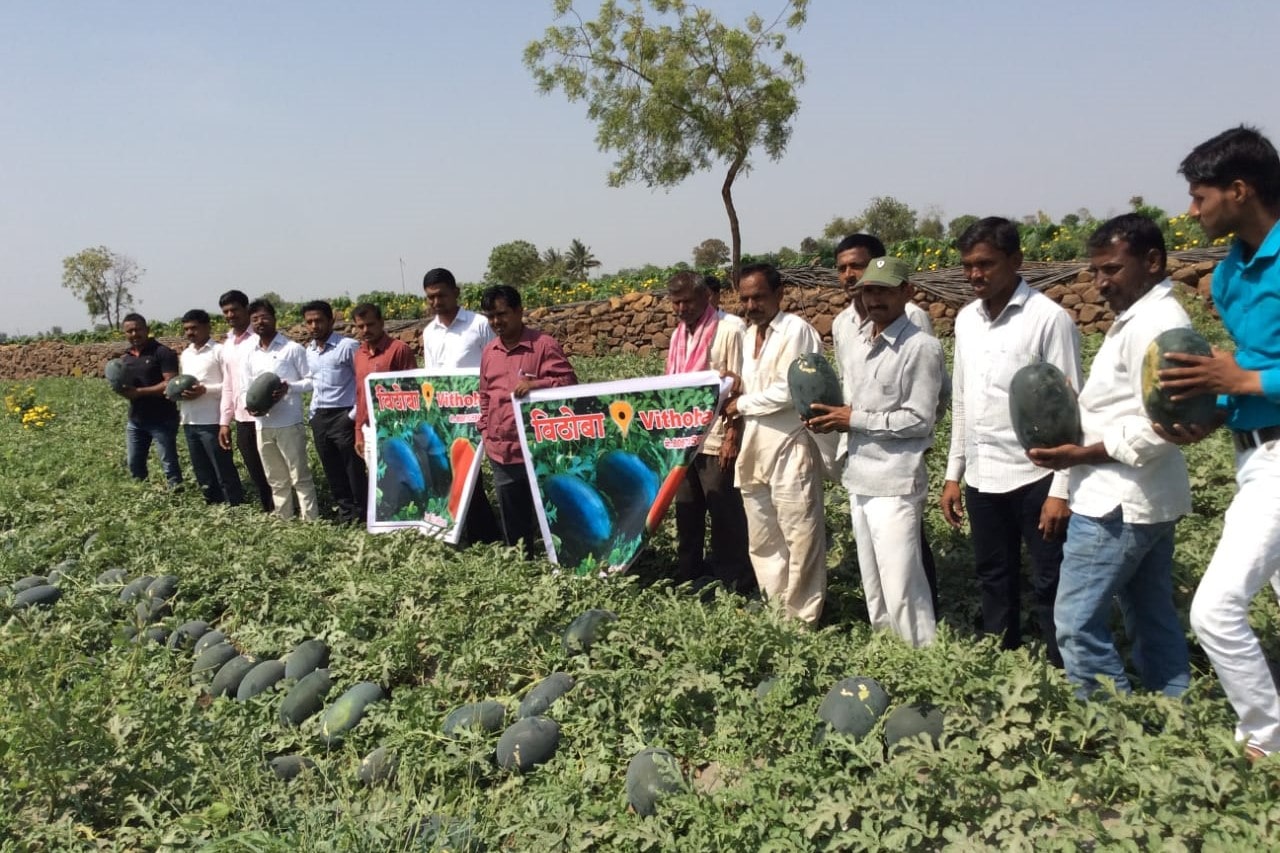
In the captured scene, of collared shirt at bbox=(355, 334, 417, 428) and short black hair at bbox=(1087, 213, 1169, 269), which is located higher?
short black hair at bbox=(1087, 213, 1169, 269)

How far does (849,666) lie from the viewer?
3.28 meters

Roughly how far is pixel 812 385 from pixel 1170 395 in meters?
1.52

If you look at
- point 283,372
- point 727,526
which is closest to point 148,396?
point 283,372

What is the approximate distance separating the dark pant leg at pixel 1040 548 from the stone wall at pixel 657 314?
30.4 ft

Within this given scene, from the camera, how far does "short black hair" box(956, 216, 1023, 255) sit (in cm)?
337

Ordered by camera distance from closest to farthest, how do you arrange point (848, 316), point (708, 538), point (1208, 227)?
1. point (1208, 227)
2. point (848, 316)
3. point (708, 538)

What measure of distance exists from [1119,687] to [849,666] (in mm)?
897

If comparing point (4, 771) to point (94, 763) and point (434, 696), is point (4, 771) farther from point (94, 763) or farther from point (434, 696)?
point (434, 696)

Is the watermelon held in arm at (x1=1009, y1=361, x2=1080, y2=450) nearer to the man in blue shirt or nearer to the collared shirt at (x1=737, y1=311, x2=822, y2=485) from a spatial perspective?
the collared shirt at (x1=737, y1=311, x2=822, y2=485)

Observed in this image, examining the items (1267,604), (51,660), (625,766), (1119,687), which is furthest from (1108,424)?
(51,660)

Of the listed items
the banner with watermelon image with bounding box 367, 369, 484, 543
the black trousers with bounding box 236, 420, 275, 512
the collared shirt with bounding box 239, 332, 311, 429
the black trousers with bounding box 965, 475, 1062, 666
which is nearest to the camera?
the black trousers with bounding box 965, 475, 1062, 666

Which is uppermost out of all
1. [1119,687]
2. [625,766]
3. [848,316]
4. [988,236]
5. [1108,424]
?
[988,236]

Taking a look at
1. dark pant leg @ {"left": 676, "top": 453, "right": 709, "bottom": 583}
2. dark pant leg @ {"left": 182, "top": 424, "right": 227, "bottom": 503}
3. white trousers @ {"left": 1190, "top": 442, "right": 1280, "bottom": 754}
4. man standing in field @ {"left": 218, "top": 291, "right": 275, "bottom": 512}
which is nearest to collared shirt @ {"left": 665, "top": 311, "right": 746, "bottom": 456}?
dark pant leg @ {"left": 676, "top": 453, "right": 709, "bottom": 583}

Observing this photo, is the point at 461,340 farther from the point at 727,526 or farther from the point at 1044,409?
the point at 1044,409
